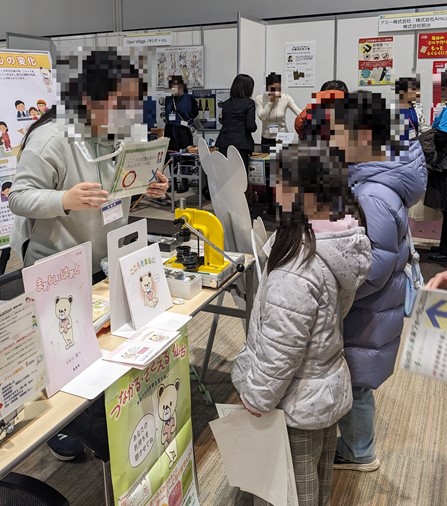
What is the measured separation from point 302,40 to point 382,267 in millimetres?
5744

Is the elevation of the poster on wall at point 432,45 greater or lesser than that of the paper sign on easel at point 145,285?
greater

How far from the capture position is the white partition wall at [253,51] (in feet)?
20.9

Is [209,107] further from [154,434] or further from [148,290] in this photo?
[154,434]

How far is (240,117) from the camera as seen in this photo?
598cm

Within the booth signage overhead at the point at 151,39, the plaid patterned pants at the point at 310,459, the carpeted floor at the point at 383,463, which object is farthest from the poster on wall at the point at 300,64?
the plaid patterned pants at the point at 310,459

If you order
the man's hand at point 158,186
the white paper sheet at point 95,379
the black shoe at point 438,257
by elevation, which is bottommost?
the black shoe at point 438,257

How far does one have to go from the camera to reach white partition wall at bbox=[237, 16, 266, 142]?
20.9ft

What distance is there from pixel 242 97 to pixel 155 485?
5.05 m

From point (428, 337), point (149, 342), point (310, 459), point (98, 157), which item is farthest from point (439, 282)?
point (98, 157)

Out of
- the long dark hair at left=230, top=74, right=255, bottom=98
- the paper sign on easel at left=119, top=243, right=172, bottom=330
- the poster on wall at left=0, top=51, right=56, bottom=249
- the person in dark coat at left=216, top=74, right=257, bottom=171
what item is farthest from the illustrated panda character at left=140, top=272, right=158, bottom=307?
the long dark hair at left=230, top=74, right=255, bottom=98

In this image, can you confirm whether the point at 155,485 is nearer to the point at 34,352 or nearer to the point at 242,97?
the point at 34,352

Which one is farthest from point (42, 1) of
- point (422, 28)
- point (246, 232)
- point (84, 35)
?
point (246, 232)

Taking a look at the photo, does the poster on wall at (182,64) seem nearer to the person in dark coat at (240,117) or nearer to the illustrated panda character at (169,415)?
the person in dark coat at (240,117)

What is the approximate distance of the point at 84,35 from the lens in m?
8.16
